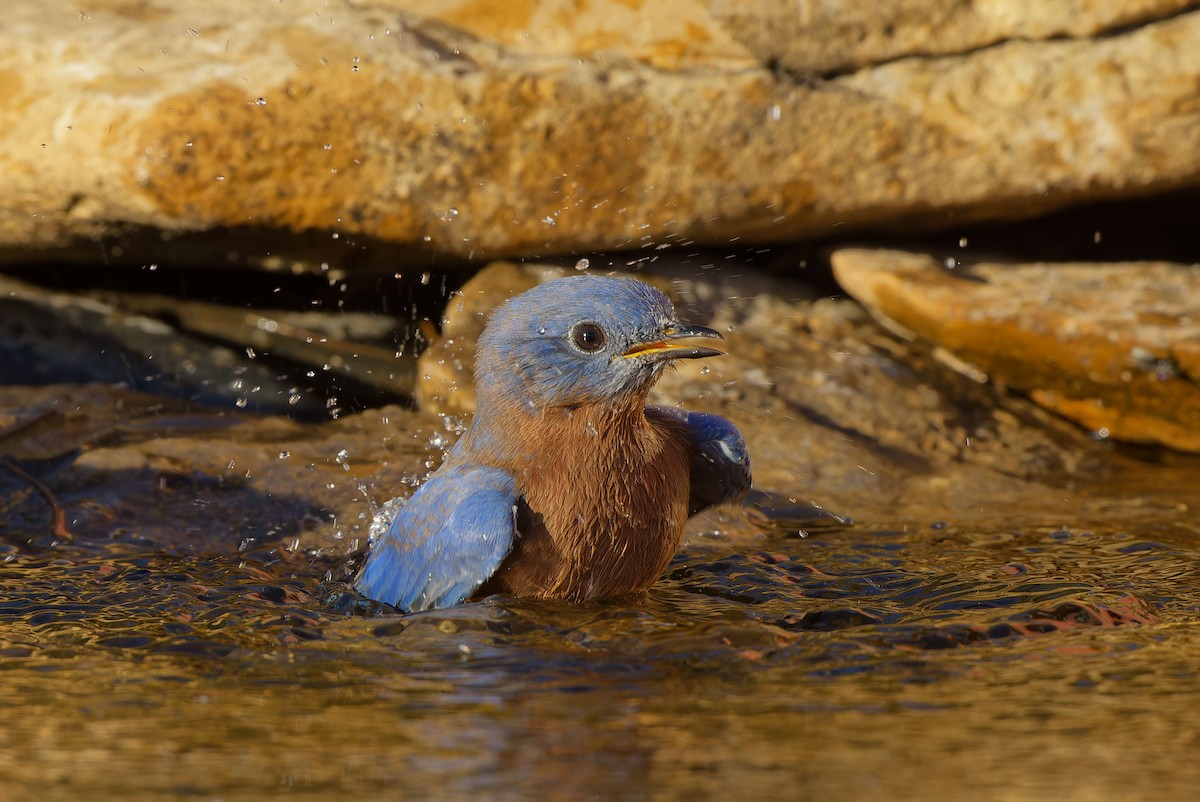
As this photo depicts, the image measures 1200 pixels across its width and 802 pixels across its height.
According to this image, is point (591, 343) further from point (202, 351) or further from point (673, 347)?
point (202, 351)

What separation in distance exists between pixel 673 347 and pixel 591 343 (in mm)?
258

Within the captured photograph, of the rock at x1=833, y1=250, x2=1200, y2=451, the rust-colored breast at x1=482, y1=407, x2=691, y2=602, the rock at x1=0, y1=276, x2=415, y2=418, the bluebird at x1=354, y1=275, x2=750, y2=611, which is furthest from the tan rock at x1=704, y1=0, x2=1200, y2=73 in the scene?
the rust-colored breast at x1=482, y1=407, x2=691, y2=602

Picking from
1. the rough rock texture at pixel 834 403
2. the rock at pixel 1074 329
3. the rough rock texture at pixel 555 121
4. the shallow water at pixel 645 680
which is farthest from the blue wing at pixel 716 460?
the rock at pixel 1074 329

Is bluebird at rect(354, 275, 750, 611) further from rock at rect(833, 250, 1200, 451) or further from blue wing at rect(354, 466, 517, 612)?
rock at rect(833, 250, 1200, 451)

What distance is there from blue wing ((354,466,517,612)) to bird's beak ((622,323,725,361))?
557 millimetres

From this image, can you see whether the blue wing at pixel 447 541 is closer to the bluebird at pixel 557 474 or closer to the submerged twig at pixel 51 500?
the bluebird at pixel 557 474

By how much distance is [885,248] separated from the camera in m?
7.16

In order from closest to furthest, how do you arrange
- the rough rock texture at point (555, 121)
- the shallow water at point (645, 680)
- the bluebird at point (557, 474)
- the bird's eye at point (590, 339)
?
the shallow water at point (645, 680) < the bluebird at point (557, 474) < the bird's eye at point (590, 339) < the rough rock texture at point (555, 121)

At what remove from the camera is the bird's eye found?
4516mm

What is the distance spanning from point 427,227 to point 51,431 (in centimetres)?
178

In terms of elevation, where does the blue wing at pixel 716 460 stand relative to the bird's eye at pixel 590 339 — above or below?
below

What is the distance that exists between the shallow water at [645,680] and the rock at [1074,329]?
3.87 feet

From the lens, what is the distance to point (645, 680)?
142 inches

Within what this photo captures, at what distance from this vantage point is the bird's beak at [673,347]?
4.48 metres
